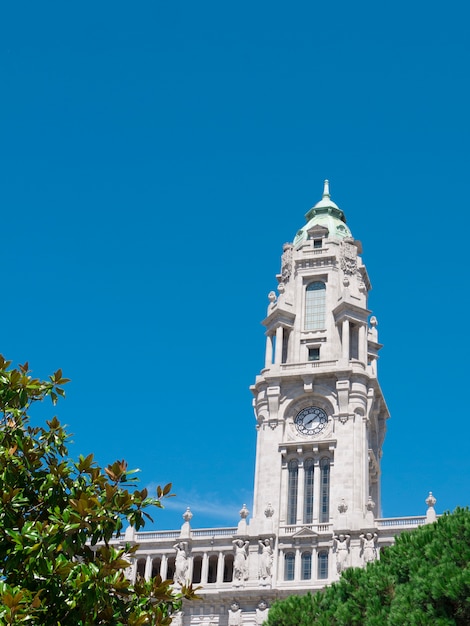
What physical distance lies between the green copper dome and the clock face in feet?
62.8

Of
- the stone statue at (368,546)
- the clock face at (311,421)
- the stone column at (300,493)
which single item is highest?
the clock face at (311,421)

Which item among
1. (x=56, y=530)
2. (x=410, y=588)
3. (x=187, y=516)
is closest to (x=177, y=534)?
(x=187, y=516)

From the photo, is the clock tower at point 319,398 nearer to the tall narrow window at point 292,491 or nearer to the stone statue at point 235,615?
the tall narrow window at point 292,491

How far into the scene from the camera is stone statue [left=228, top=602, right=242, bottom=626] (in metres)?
74.1

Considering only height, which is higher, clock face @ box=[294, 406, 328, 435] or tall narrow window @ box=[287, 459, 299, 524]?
clock face @ box=[294, 406, 328, 435]

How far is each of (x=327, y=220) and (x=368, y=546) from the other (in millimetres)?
34688

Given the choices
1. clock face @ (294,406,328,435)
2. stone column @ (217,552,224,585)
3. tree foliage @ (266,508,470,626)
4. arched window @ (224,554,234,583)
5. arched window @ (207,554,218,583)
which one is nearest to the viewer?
tree foliage @ (266,508,470,626)

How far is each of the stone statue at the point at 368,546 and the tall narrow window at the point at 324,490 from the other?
4.20m

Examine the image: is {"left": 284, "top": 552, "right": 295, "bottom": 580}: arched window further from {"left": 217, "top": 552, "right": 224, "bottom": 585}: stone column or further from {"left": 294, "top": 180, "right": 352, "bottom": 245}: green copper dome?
{"left": 294, "top": 180, "right": 352, "bottom": 245}: green copper dome

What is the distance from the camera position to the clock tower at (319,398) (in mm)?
79438

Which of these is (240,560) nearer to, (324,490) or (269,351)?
(324,490)

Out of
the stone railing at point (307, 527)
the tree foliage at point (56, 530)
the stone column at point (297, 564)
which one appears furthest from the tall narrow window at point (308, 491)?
the tree foliage at point (56, 530)

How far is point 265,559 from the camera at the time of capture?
76500mm

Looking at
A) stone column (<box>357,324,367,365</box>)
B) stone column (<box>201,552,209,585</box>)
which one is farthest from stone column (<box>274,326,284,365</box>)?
stone column (<box>201,552,209,585</box>)
